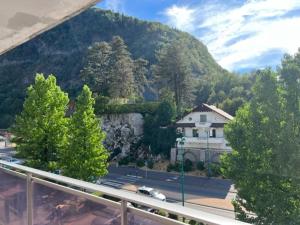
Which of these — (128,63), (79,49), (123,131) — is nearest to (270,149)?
(123,131)

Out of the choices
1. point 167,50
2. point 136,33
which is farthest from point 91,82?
point 136,33

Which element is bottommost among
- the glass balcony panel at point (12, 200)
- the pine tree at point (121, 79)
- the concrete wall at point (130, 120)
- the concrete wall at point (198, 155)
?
the concrete wall at point (198, 155)

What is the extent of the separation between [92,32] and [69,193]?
253 feet

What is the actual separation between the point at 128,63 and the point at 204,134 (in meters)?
A: 15.3

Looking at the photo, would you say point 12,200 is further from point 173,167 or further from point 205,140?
point 205,140

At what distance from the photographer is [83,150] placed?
14.5m

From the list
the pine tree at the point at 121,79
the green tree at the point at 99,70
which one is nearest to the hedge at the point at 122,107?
the pine tree at the point at 121,79

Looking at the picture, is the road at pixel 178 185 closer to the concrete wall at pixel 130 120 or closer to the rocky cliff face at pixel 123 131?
the rocky cliff face at pixel 123 131

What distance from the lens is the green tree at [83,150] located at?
14.4 meters

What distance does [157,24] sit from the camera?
71.2m

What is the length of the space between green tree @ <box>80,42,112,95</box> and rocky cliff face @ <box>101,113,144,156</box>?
5.65 metres

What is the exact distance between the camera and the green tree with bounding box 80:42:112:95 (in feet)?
118

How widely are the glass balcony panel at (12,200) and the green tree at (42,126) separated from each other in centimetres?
1239

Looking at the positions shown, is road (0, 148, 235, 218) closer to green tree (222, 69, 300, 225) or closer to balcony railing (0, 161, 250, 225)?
green tree (222, 69, 300, 225)
